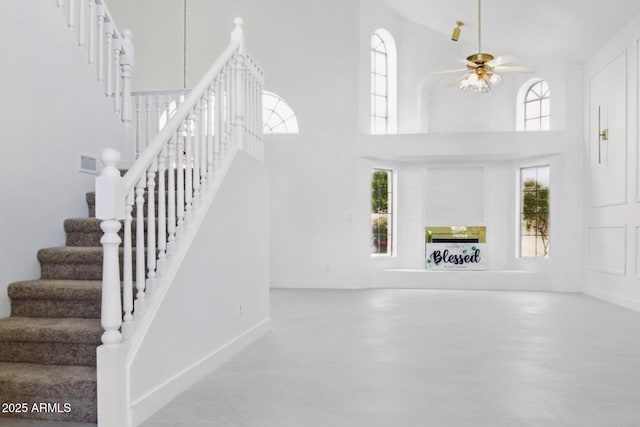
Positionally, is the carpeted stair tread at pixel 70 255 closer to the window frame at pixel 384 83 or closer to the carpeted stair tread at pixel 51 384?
the carpeted stair tread at pixel 51 384

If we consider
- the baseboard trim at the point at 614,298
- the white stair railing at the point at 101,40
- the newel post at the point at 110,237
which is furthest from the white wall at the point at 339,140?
the newel post at the point at 110,237

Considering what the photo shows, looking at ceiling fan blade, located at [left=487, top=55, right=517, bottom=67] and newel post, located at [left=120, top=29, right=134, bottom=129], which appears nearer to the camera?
newel post, located at [left=120, top=29, right=134, bottom=129]

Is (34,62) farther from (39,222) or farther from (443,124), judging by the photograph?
(443,124)

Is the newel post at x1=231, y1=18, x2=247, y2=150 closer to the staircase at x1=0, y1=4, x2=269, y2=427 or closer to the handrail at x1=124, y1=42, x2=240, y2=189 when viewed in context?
the staircase at x1=0, y1=4, x2=269, y2=427

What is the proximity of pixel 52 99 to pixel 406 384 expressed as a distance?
10.4 ft

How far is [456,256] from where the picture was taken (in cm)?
984

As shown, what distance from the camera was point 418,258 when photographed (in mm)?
10125

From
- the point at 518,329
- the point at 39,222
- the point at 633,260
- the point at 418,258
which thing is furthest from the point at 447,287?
the point at 39,222

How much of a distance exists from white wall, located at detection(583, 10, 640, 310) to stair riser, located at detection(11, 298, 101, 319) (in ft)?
21.6

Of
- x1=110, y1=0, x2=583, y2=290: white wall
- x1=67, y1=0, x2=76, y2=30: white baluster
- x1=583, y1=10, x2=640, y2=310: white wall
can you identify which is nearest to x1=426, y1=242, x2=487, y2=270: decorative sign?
x1=110, y1=0, x2=583, y2=290: white wall

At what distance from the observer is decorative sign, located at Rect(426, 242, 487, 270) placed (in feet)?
32.2

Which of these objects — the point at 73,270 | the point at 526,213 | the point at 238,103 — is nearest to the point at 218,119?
the point at 238,103

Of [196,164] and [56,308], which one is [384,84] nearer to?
[196,164]

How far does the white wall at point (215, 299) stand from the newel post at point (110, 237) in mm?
287
